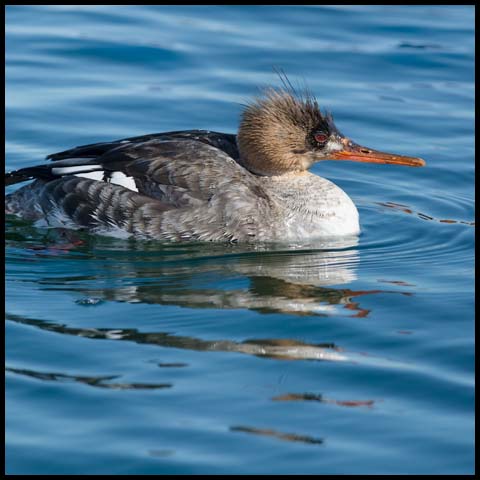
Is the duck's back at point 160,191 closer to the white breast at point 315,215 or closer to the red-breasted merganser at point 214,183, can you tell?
the red-breasted merganser at point 214,183

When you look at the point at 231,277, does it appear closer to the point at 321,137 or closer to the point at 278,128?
the point at 278,128

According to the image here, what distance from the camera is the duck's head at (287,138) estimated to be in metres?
10.4

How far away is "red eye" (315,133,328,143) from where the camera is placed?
1051 centimetres

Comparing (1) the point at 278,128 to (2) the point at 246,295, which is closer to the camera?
(2) the point at 246,295

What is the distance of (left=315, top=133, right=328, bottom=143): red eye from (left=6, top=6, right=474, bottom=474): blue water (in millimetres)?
892

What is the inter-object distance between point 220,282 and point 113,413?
245cm

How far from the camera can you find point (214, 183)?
10.2m

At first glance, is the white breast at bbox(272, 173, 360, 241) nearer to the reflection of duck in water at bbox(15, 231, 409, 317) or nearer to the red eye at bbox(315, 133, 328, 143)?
the reflection of duck in water at bbox(15, 231, 409, 317)

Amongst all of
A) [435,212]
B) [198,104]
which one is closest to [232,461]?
[435,212]

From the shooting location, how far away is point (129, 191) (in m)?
10.3

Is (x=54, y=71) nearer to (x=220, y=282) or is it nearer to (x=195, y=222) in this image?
(x=195, y=222)

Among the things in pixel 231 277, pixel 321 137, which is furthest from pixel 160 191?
pixel 321 137

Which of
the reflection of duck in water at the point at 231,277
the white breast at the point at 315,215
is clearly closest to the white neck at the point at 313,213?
the white breast at the point at 315,215

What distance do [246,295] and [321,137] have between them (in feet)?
6.81
